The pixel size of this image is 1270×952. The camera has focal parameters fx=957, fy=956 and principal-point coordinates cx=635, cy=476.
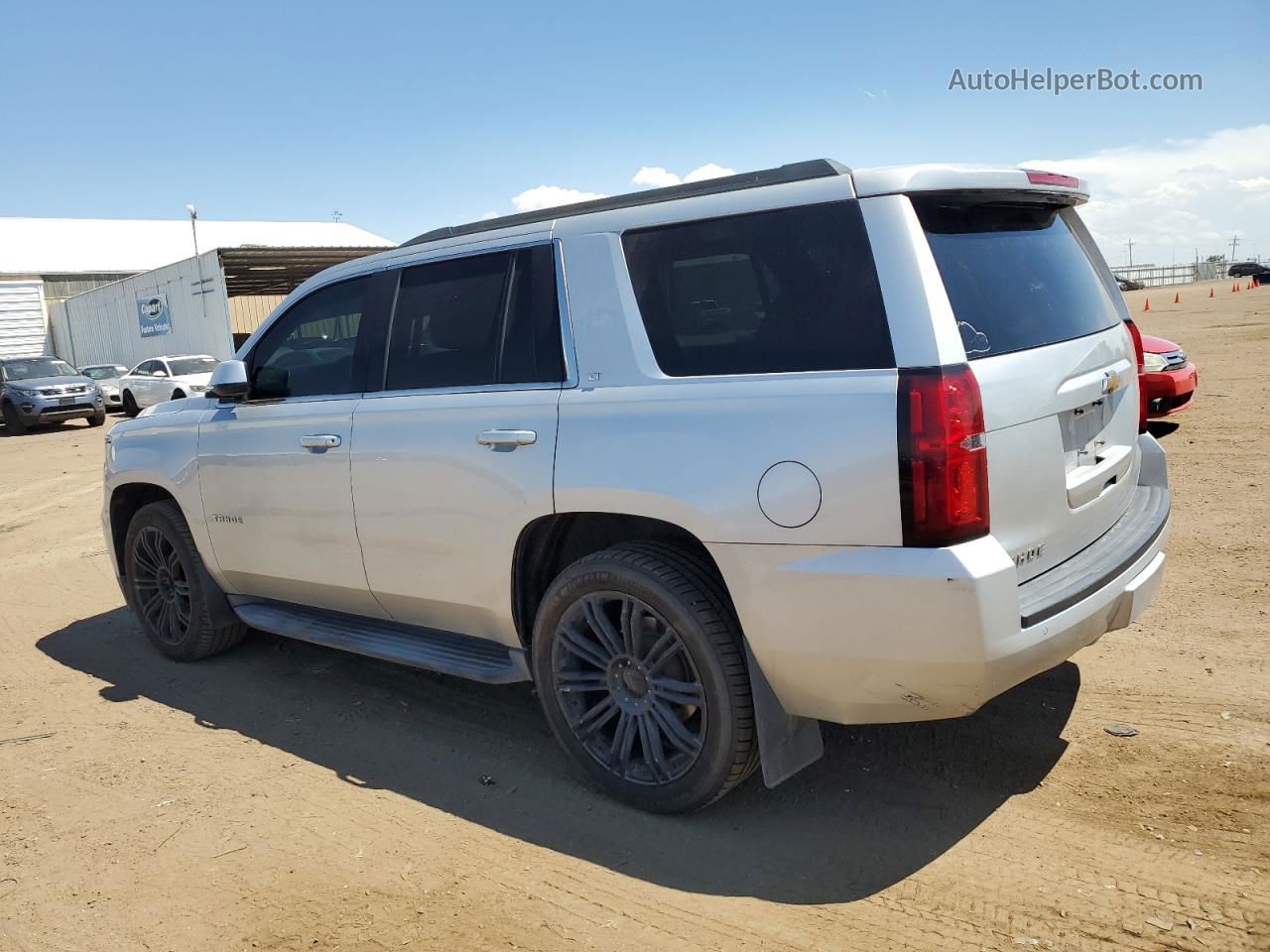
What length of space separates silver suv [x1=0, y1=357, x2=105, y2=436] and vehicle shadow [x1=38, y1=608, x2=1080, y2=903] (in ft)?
62.6

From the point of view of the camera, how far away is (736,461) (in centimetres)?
292

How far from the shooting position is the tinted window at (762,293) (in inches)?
112

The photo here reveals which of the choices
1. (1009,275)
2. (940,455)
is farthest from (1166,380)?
(940,455)

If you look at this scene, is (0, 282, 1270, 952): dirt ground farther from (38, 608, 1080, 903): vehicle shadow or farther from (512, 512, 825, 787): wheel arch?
(512, 512, 825, 787): wheel arch

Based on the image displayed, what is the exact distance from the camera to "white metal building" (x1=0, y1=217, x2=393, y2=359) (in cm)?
3928

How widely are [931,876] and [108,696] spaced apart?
4198 millimetres

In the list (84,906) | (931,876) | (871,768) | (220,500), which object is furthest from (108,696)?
(931,876)

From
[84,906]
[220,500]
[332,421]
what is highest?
[332,421]

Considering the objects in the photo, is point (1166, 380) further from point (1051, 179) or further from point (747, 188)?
point (747, 188)

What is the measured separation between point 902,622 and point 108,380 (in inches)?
1100

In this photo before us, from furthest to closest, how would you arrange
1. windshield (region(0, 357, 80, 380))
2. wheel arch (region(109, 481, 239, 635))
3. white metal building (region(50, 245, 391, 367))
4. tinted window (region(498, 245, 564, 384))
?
white metal building (region(50, 245, 391, 367))
windshield (region(0, 357, 80, 380))
wheel arch (region(109, 481, 239, 635))
tinted window (region(498, 245, 564, 384))

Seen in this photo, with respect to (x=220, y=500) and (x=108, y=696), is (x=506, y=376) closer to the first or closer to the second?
(x=220, y=500)

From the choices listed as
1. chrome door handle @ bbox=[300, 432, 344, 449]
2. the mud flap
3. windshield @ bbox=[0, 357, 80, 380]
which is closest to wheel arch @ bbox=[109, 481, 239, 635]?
chrome door handle @ bbox=[300, 432, 344, 449]

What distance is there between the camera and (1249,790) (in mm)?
3188
